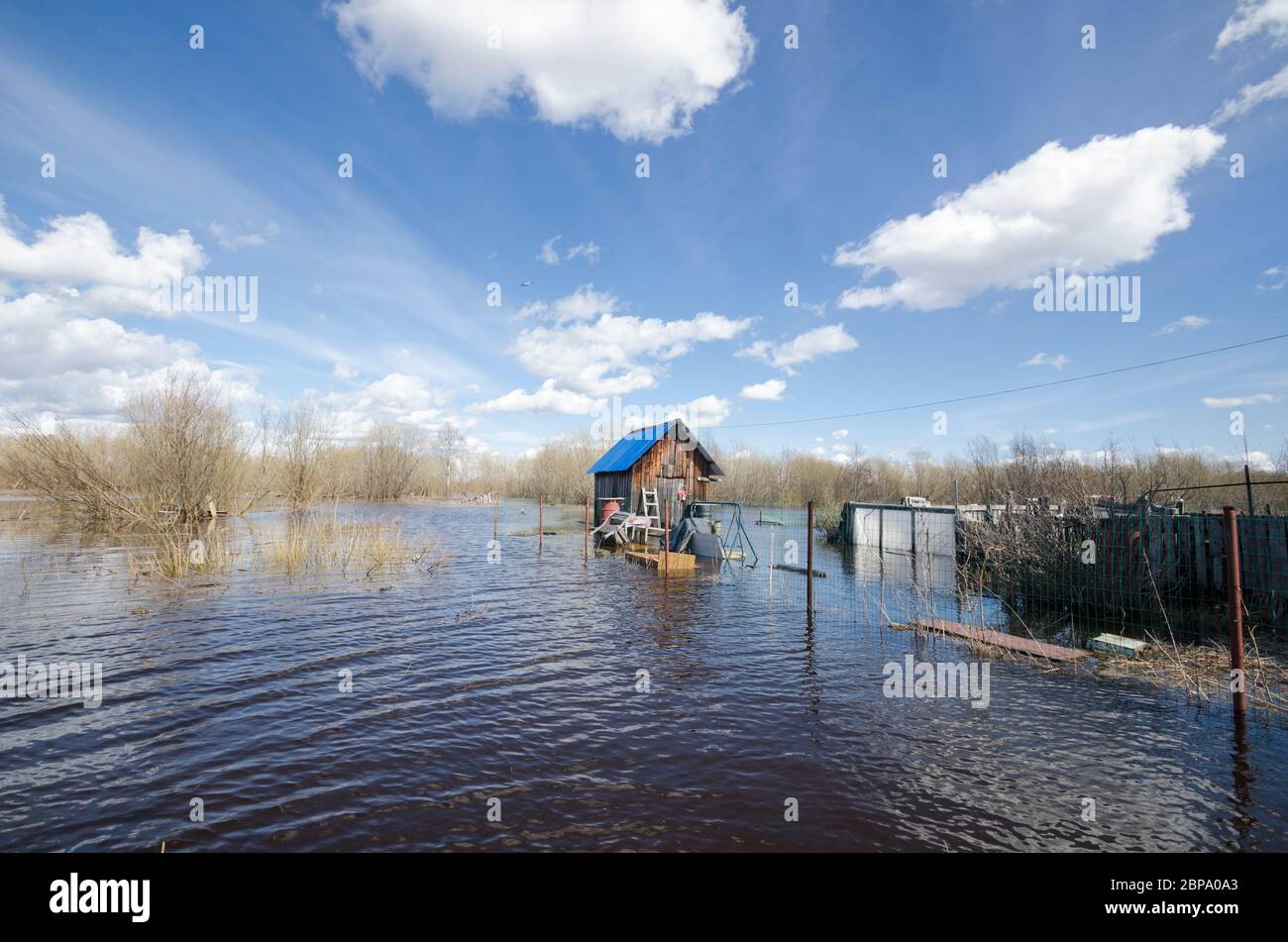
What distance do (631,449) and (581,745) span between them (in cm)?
2527

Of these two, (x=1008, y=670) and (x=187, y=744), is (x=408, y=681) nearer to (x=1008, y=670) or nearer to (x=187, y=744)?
(x=187, y=744)

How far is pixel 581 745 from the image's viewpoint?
6.33 meters

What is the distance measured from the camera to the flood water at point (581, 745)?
4719 millimetres

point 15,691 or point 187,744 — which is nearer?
point 187,744

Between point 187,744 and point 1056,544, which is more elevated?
point 1056,544

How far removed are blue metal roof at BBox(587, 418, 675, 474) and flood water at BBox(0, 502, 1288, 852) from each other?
57.1ft

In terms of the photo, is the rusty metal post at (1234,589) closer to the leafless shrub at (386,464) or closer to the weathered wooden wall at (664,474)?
the weathered wooden wall at (664,474)

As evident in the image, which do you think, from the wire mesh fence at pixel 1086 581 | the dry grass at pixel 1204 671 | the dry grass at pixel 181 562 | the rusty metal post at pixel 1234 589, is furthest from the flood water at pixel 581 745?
the dry grass at pixel 181 562

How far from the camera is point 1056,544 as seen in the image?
42.7 feet

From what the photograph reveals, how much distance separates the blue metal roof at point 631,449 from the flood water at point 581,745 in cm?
1740

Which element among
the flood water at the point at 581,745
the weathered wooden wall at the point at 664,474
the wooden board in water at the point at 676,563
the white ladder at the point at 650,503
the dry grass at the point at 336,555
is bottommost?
the flood water at the point at 581,745
